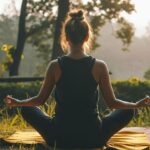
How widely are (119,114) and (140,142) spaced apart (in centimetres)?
94

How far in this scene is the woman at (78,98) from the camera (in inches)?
193

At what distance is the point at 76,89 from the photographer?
495cm

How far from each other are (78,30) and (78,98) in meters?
0.66

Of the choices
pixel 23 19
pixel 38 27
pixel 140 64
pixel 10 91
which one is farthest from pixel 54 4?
pixel 140 64

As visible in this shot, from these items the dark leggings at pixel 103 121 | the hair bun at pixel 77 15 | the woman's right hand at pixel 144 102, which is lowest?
the dark leggings at pixel 103 121

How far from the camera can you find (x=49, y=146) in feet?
17.6

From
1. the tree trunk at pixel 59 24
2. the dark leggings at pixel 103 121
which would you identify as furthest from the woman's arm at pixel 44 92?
the tree trunk at pixel 59 24

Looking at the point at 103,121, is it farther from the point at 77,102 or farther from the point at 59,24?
the point at 59,24

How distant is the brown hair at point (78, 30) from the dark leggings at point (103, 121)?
2.55ft

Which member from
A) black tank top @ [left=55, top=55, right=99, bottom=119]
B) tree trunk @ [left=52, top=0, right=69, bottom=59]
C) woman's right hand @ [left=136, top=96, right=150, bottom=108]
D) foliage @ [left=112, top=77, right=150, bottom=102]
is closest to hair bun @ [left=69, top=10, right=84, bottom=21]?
black tank top @ [left=55, top=55, right=99, bottom=119]

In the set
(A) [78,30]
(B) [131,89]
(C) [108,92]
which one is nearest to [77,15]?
(A) [78,30]

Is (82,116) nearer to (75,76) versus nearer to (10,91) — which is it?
(75,76)

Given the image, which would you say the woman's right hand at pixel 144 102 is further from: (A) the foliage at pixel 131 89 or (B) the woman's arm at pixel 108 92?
(A) the foliage at pixel 131 89

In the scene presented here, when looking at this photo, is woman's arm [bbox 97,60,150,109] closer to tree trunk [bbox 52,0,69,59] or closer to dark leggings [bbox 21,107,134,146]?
dark leggings [bbox 21,107,134,146]
